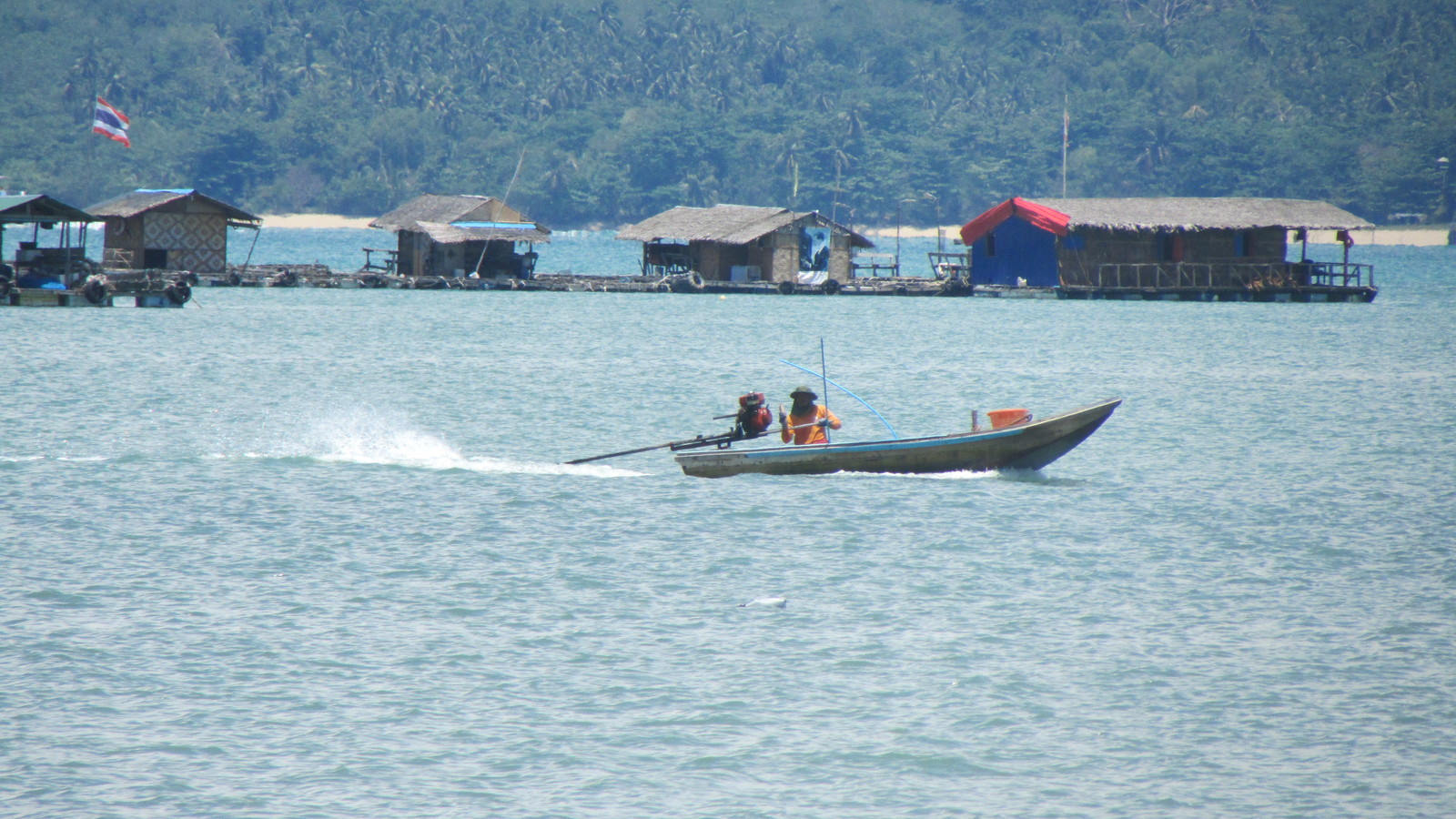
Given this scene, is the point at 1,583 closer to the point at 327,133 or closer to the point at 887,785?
the point at 887,785

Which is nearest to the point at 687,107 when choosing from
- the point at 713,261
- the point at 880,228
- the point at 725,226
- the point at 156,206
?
the point at 880,228

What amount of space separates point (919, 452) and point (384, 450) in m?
8.09

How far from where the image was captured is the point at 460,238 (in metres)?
58.1

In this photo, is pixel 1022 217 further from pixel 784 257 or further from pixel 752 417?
pixel 752 417

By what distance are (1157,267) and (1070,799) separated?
162 ft

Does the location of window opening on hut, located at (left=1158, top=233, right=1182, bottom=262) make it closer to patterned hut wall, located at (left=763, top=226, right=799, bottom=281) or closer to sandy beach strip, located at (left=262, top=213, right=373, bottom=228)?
patterned hut wall, located at (left=763, top=226, right=799, bottom=281)

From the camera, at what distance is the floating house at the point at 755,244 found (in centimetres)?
6034

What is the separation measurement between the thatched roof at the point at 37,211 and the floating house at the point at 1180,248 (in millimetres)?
30305

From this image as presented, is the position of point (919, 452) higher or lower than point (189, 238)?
lower

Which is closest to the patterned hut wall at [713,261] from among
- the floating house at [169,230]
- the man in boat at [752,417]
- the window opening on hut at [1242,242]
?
the floating house at [169,230]

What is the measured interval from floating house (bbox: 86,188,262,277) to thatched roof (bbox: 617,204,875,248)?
48.4ft

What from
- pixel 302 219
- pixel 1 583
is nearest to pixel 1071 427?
pixel 1 583

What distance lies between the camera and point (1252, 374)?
35281mm

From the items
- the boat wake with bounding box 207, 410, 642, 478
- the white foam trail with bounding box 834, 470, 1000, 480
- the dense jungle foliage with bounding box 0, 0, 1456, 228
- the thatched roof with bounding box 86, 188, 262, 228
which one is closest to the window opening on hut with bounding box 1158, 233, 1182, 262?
the thatched roof with bounding box 86, 188, 262, 228
